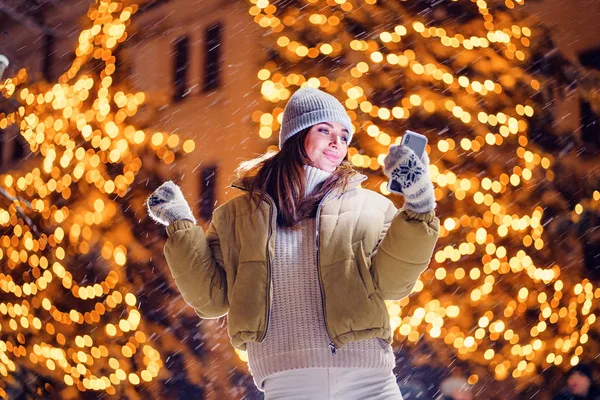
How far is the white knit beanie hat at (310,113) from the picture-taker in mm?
1647

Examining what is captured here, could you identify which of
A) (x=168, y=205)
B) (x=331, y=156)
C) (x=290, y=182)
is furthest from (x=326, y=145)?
(x=168, y=205)

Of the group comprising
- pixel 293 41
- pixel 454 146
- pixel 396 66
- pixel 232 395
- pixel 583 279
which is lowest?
pixel 583 279

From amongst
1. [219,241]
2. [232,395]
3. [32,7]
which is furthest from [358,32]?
[32,7]

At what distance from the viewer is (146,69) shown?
2479mm

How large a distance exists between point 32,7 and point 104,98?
185cm

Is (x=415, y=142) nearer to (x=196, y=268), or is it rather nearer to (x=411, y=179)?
(x=411, y=179)

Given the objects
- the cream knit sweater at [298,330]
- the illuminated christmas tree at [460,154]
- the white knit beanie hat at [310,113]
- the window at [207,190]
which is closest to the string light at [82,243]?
the window at [207,190]

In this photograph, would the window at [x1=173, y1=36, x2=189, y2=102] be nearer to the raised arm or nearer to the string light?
the string light

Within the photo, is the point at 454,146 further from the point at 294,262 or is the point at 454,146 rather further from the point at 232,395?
the point at 232,395

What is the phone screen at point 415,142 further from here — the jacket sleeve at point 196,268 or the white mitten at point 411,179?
the jacket sleeve at point 196,268

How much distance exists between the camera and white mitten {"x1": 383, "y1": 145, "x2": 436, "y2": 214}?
53.9 inches

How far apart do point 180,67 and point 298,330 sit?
141cm

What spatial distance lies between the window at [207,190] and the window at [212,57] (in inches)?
12.4

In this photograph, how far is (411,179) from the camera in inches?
53.9
